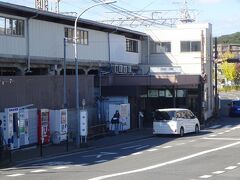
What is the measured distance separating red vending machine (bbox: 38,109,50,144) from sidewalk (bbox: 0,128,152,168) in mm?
454

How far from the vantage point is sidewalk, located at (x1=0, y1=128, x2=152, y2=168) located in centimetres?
2522

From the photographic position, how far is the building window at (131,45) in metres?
53.1

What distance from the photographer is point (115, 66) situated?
47.4 m

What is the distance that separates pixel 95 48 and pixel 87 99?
22.8 ft

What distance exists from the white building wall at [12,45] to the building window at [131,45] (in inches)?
798

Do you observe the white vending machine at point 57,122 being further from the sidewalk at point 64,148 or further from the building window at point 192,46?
the building window at point 192,46

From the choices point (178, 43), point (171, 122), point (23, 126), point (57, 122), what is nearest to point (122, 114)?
point (171, 122)

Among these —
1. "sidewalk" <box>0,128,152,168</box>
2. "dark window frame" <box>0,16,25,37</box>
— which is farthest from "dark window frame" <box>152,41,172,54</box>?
"dark window frame" <box>0,16,25,37</box>

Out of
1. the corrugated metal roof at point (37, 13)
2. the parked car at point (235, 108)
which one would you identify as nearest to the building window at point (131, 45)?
the corrugated metal roof at point (37, 13)

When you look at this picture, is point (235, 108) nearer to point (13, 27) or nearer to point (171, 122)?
point (171, 122)

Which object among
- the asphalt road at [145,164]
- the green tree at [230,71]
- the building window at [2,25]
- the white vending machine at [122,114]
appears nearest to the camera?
the asphalt road at [145,164]

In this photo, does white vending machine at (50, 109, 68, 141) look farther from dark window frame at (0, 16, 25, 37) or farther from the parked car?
the parked car

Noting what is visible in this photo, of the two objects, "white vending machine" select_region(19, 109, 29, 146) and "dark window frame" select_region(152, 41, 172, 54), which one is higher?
"dark window frame" select_region(152, 41, 172, 54)

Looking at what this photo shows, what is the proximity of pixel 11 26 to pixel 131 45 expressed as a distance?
2292 cm
